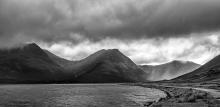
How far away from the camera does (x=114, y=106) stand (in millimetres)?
66312

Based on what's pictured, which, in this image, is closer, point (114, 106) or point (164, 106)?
point (164, 106)

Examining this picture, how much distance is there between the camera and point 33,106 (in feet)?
227

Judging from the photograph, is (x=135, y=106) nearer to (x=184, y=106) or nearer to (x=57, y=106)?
(x=57, y=106)

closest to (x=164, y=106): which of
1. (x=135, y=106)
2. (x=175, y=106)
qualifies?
(x=175, y=106)

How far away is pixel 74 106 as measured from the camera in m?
69.1

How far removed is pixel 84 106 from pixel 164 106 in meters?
30.9

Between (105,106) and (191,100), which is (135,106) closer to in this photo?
(105,106)

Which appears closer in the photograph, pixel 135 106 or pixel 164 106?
pixel 164 106

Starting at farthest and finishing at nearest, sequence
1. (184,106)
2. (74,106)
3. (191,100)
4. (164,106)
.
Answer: (74,106), (191,100), (164,106), (184,106)

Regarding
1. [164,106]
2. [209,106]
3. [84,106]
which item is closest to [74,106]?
[84,106]

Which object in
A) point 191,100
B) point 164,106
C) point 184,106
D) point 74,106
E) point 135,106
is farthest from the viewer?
point 74,106

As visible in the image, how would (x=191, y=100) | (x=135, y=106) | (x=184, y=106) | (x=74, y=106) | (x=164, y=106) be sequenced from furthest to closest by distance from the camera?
1. (x=74, y=106)
2. (x=135, y=106)
3. (x=191, y=100)
4. (x=164, y=106)
5. (x=184, y=106)

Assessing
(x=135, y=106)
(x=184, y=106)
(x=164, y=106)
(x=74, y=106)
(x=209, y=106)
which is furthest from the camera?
(x=74, y=106)

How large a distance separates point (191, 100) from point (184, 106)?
7.65 m
